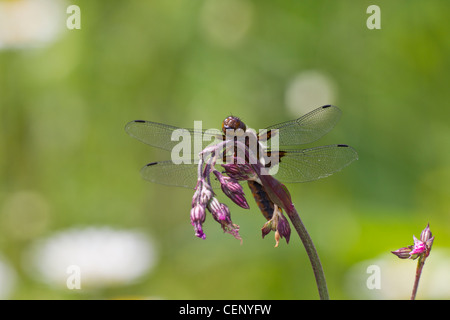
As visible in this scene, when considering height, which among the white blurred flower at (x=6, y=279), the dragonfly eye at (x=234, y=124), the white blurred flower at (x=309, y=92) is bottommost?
the white blurred flower at (x=6, y=279)

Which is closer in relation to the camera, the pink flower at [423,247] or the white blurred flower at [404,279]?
the pink flower at [423,247]

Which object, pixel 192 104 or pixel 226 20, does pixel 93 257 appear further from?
pixel 226 20

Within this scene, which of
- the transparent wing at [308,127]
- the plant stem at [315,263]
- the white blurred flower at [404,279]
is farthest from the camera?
the white blurred flower at [404,279]

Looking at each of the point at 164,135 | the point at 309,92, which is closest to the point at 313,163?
the point at 164,135

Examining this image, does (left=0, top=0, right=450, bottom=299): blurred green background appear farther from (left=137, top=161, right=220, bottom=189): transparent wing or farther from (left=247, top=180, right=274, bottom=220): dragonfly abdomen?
(left=247, top=180, right=274, bottom=220): dragonfly abdomen

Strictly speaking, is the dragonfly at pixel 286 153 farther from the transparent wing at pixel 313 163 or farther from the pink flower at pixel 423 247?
the pink flower at pixel 423 247

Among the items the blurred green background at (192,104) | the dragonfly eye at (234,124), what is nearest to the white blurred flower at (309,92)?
the blurred green background at (192,104)

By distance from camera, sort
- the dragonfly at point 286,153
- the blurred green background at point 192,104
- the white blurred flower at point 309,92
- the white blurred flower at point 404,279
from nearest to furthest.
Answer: the dragonfly at point 286,153 → the white blurred flower at point 404,279 → the blurred green background at point 192,104 → the white blurred flower at point 309,92
